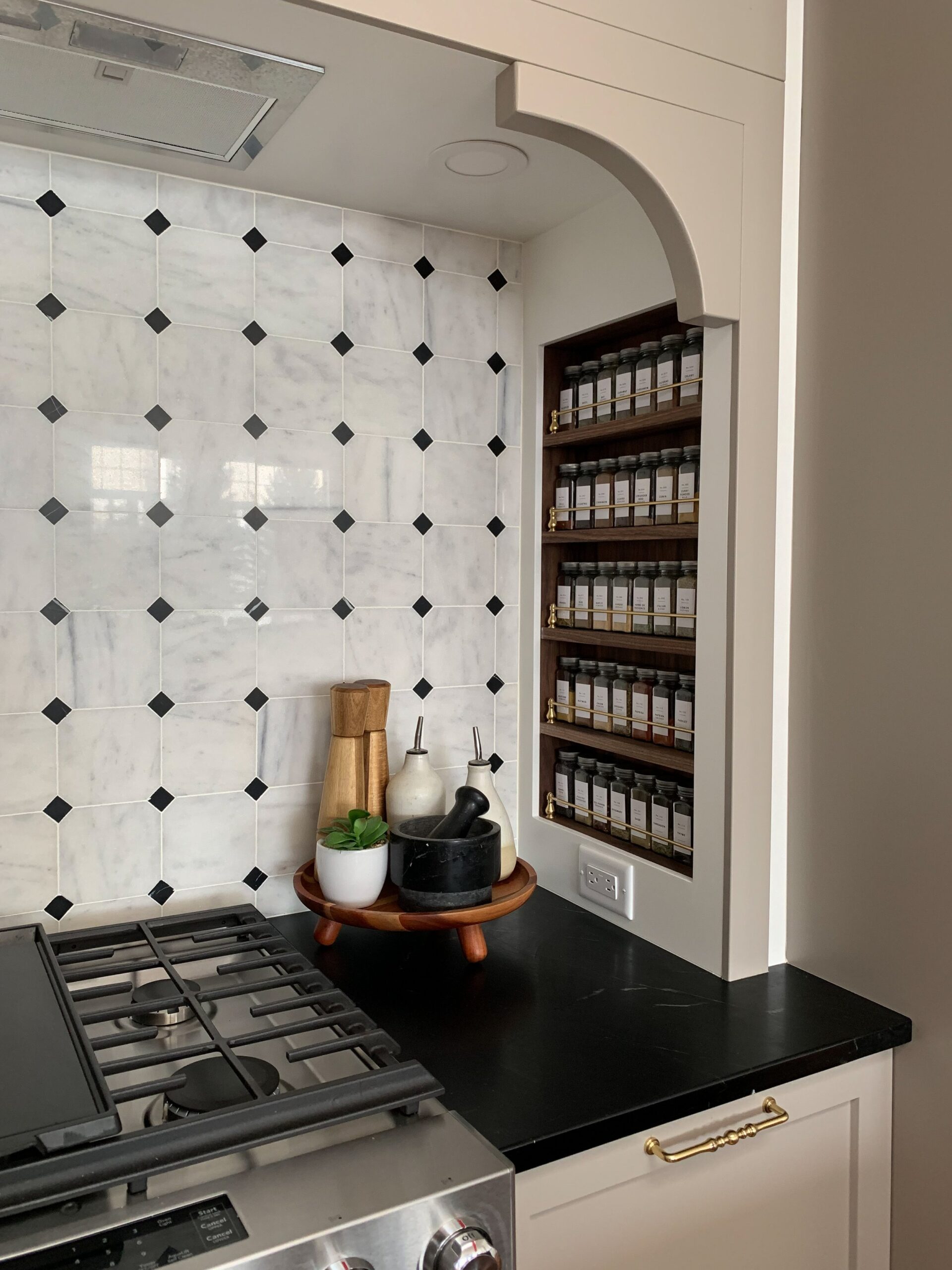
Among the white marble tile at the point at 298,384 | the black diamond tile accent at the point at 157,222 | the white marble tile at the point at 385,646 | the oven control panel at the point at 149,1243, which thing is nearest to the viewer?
the oven control panel at the point at 149,1243

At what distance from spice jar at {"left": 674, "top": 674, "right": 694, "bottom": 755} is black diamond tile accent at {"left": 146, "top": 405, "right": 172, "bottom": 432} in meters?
0.95

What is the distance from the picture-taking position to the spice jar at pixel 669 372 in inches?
64.2

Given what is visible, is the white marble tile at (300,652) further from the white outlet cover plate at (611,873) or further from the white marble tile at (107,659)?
the white outlet cover plate at (611,873)

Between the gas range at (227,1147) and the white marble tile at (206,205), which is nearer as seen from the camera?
the gas range at (227,1147)

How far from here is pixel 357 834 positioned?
1.56m

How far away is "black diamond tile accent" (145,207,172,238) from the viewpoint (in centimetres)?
162

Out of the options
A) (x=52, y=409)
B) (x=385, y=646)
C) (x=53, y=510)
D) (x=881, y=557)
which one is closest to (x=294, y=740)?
(x=385, y=646)

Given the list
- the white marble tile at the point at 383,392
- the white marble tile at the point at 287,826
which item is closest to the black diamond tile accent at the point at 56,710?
the white marble tile at the point at 287,826

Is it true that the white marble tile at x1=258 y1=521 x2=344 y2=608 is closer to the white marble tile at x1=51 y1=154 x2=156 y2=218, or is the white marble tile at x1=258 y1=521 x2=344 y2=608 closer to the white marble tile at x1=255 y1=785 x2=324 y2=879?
the white marble tile at x1=255 y1=785 x2=324 y2=879

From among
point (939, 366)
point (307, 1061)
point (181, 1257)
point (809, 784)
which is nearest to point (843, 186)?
point (939, 366)

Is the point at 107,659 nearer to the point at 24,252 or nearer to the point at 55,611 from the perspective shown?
the point at 55,611

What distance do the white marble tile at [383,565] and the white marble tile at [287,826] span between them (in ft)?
1.19

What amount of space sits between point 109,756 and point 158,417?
562 mm

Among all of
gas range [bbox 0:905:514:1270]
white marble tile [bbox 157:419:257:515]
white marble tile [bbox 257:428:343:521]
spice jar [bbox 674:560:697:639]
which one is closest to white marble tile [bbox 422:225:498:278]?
white marble tile [bbox 257:428:343:521]
